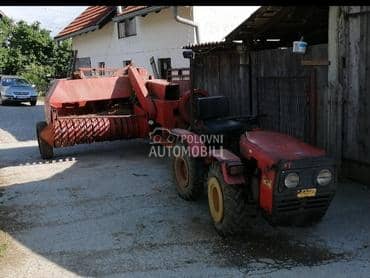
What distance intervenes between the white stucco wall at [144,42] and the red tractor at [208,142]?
3.56 m

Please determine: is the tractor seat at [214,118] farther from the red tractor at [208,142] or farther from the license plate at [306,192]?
the license plate at [306,192]

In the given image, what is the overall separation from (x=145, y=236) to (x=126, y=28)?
13.7m

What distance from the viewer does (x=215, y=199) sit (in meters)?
5.04

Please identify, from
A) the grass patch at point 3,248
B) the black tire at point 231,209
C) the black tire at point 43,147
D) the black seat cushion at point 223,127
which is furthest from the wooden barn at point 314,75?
the black tire at point 43,147

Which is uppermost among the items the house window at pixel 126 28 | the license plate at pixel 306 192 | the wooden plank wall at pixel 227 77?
the house window at pixel 126 28

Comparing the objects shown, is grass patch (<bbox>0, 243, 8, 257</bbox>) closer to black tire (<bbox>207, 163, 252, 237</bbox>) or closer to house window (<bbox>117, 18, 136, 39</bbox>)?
black tire (<bbox>207, 163, 252, 237</bbox>)

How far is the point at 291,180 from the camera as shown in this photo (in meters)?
4.24

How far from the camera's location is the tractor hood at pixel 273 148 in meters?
4.34

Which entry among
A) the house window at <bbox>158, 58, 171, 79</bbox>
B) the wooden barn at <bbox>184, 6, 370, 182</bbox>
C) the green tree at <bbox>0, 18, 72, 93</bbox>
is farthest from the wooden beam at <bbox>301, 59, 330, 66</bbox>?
the green tree at <bbox>0, 18, 72, 93</bbox>

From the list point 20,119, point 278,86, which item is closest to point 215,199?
point 278,86

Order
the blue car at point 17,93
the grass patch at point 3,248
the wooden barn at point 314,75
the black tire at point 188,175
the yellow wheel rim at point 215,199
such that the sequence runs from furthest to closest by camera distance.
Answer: the blue car at point 17,93, the wooden barn at point 314,75, the black tire at point 188,175, the yellow wheel rim at point 215,199, the grass patch at point 3,248

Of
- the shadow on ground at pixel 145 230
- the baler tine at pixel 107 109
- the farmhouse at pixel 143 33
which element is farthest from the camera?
the farmhouse at pixel 143 33

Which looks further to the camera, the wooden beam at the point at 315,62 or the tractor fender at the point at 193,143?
the wooden beam at the point at 315,62

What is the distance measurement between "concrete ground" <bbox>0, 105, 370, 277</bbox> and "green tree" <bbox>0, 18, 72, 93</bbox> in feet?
77.8
